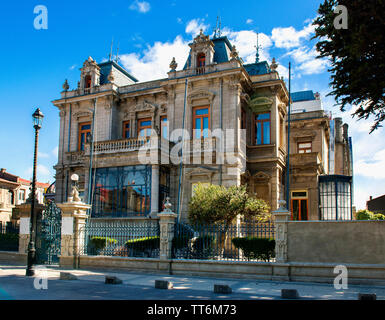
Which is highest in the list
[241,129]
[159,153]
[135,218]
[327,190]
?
[241,129]

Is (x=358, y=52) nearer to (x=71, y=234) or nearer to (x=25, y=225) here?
(x=71, y=234)

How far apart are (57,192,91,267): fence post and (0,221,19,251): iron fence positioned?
12.4 ft

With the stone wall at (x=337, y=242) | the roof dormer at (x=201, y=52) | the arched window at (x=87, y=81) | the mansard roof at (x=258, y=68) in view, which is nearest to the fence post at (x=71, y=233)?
the stone wall at (x=337, y=242)

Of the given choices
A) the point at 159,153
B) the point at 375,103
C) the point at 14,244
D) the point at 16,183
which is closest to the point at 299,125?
the point at 159,153

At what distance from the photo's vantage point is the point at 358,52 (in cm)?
993

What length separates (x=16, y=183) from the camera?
49.3m

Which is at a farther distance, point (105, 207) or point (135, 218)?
point (105, 207)

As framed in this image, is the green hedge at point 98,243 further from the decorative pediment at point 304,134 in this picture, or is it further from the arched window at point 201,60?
the decorative pediment at point 304,134

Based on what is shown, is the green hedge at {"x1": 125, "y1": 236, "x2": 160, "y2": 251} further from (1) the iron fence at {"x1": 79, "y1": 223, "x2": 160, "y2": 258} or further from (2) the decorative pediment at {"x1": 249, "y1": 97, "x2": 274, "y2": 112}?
(2) the decorative pediment at {"x1": 249, "y1": 97, "x2": 274, "y2": 112}

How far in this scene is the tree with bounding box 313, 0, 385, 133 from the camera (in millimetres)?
9859

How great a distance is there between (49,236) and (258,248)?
938cm

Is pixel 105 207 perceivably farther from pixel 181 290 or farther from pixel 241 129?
pixel 181 290

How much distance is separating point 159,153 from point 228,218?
7095 millimetres
